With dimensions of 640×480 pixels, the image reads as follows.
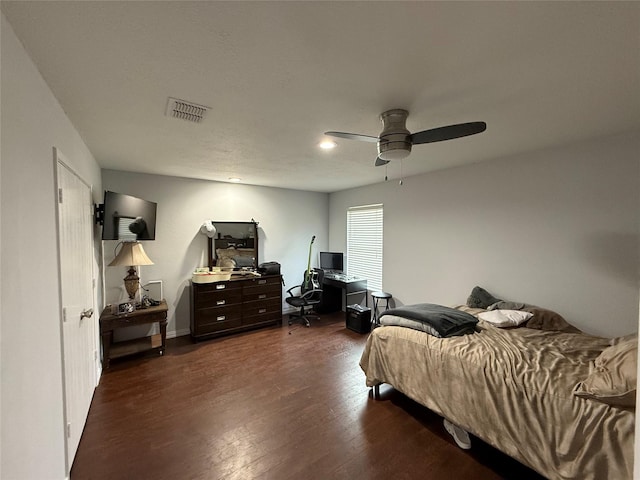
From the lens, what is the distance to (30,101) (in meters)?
1.27

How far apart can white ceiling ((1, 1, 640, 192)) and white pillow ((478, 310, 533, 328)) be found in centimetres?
172

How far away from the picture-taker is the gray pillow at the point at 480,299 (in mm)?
3119

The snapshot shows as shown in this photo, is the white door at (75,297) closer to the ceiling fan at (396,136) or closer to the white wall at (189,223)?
the white wall at (189,223)

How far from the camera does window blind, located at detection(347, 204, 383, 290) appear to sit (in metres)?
4.74

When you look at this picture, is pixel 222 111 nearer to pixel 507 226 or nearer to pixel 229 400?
pixel 229 400

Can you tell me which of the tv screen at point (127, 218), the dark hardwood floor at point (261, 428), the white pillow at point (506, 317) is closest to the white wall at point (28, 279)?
the dark hardwood floor at point (261, 428)

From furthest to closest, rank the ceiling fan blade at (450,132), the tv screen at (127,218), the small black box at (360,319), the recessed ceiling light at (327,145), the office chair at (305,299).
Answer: the office chair at (305,299)
the small black box at (360,319)
the tv screen at (127,218)
the recessed ceiling light at (327,145)
the ceiling fan blade at (450,132)

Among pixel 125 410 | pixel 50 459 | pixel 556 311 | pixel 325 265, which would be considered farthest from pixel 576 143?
pixel 125 410

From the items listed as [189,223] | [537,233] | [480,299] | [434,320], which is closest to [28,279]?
[434,320]

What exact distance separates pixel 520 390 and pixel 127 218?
3994 mm

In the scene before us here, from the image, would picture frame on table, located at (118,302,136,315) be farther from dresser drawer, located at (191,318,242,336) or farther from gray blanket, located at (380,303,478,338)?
gray blanket, located at (380,303,478,338)

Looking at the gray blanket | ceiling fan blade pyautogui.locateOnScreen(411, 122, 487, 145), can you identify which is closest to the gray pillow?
the gray blanket

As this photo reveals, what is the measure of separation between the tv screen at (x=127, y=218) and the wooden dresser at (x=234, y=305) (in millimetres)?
1009

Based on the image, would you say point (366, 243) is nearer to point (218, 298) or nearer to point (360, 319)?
point (360, 319)
